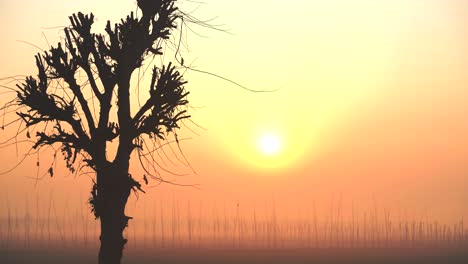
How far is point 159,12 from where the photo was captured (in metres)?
25.5

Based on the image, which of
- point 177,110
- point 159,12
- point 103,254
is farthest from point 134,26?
point 103,254

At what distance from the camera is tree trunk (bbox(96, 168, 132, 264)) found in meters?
25.0

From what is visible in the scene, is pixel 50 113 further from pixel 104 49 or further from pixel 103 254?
pixel 103 254

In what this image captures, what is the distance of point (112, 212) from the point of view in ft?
82.2

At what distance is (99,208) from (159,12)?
6385 mm

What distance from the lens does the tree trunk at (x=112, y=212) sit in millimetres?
24969

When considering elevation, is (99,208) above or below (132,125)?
below

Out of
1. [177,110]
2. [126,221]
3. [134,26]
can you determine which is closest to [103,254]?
[126,221]

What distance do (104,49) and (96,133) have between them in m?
2.62

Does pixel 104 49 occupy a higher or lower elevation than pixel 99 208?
higher

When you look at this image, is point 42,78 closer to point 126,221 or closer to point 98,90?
point 98,90

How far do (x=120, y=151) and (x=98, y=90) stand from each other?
6.66ft

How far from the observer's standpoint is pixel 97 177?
83.6 ft

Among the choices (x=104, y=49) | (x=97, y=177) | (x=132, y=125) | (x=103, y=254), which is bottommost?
(x=103, y=254)
